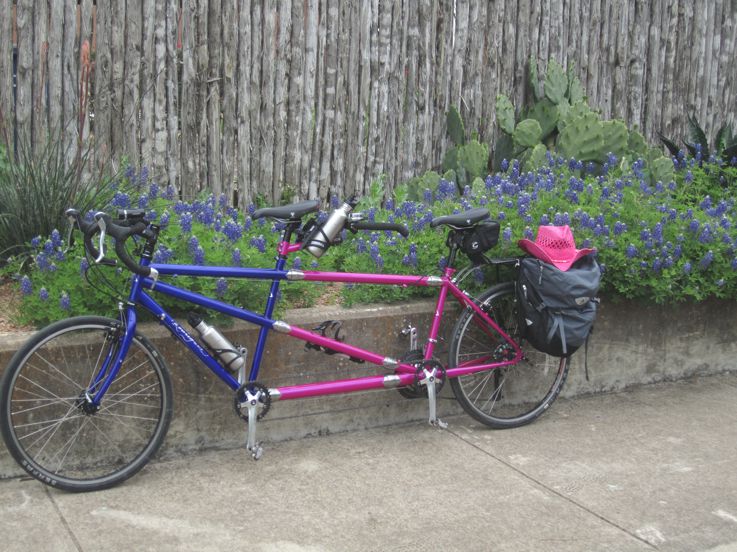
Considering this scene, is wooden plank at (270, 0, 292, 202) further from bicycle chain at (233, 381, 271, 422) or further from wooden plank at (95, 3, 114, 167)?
bicycle chain at (233, 381, 271, 422)

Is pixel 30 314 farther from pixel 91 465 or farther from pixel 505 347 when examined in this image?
pixel 505 347

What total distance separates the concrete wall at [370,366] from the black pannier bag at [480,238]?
0.44m

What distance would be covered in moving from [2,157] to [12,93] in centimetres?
48

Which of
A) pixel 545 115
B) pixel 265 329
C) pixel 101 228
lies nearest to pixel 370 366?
pixel 265 329

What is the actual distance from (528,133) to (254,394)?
3.79m

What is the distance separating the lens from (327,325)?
4664 mm

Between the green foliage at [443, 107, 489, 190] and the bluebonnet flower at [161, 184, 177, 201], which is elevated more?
the green foliage at [443, 107, 489, 190]

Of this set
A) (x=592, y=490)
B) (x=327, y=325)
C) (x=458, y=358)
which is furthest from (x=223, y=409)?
(x=592, y=490)

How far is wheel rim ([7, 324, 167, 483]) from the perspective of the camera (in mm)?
4109

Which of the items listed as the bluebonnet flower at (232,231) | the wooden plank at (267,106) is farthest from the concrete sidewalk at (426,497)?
the wooden plank at (267,106)

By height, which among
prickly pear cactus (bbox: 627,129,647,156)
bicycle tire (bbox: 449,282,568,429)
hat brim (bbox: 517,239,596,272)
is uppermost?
prickly pear cactus (bbox: 627,129,647,156)

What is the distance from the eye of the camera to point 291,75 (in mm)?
6621

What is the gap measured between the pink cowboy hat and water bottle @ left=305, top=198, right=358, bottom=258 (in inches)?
43.5

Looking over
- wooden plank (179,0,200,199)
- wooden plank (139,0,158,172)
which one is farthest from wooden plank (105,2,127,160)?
wooden plank (179,0,200,199)
